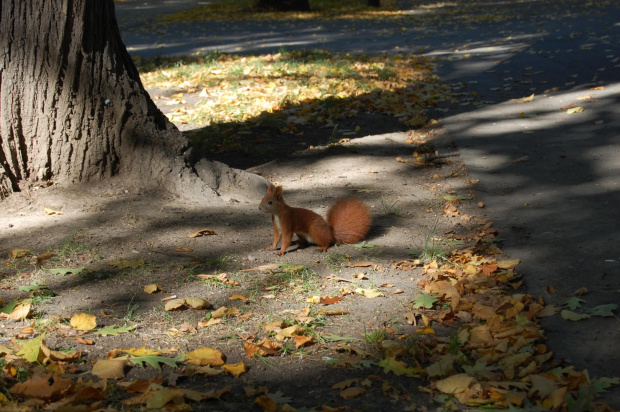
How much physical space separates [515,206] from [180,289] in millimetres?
2661

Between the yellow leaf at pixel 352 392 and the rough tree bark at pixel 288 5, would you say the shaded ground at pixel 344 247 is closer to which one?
the yellow leaf at pixel 352 392

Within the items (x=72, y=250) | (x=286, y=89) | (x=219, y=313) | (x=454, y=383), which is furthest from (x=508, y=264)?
(x=286, y=89)

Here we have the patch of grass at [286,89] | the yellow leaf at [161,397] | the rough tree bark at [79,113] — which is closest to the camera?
the yellow leaf at [161,397]

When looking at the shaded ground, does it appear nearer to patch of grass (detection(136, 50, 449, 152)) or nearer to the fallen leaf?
the fallen leaf

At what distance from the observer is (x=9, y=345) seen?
3.24m

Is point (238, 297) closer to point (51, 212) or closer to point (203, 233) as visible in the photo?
point (203, 233)

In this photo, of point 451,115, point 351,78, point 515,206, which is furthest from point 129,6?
point 515,206

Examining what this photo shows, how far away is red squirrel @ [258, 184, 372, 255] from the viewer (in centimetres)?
448

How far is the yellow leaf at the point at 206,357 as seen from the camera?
312cm

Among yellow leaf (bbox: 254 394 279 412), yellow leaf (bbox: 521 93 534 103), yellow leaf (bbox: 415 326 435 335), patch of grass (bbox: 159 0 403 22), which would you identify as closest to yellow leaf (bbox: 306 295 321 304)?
yellow leaf (bbox: 415 326 435 335)

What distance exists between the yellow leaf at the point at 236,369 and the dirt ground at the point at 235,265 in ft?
0.10

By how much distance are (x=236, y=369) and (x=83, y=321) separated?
0.91 meters

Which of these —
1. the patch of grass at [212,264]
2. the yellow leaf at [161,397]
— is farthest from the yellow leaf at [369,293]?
the yellow leaf at [161,397]

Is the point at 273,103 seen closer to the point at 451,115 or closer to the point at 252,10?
the point at 451,115
